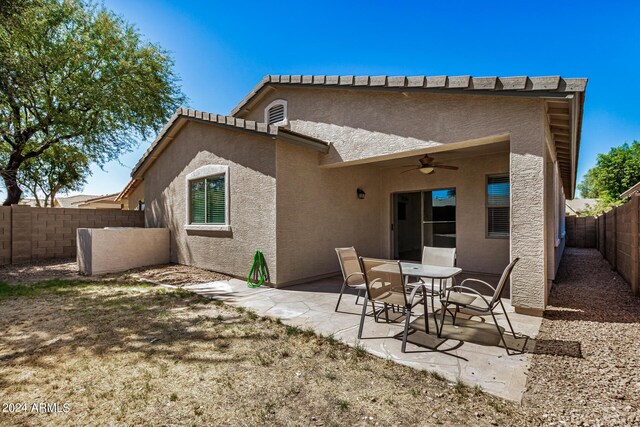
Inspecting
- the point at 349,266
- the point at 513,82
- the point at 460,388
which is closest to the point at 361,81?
the point at 513,82

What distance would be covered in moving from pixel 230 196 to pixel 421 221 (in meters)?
6.00

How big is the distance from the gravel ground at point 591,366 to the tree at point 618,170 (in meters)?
34.2

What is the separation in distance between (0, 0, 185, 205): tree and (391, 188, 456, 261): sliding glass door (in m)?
13.8

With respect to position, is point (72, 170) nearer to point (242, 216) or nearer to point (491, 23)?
point (242, 216)

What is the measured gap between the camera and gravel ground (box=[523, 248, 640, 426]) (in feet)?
8.54

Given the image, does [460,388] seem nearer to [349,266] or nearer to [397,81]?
[349,266]

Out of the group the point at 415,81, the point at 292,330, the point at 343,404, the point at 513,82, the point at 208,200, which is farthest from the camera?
the point at 208,200

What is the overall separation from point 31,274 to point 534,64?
1855cm

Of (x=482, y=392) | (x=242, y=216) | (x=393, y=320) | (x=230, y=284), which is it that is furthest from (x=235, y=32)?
(x=482, y=392)

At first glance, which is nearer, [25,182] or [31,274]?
[31,274]

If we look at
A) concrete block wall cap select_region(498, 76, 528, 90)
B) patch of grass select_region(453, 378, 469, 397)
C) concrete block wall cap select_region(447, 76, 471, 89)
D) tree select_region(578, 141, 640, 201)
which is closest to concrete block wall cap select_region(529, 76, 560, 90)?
concrete block wall cap select_region(498, 76, 528, 90)

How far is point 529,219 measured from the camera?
5035 millimetres

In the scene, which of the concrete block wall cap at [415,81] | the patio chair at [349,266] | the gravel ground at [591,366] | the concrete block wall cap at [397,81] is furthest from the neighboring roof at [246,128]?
the gravel ground at [591,366]

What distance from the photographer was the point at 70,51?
13594 millimetres
